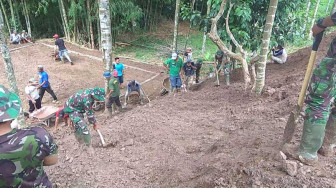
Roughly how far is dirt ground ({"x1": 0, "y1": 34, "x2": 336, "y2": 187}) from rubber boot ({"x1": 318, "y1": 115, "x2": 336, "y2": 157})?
64 mm

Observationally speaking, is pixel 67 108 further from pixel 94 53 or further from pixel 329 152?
pixel 94 53

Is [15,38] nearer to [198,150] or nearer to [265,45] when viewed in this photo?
[265,45]

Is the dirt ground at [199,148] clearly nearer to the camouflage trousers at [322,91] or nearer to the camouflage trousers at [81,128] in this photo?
the camouflage trousers at [81,128]

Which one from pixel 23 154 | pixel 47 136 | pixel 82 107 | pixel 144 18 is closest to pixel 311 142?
pixel 47 136

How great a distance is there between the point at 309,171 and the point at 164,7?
1967 centimetres

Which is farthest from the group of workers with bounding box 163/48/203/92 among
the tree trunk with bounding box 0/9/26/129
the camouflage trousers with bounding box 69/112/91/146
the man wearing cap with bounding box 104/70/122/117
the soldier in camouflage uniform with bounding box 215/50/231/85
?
the tree trunk with bounding box 0/9/26/129

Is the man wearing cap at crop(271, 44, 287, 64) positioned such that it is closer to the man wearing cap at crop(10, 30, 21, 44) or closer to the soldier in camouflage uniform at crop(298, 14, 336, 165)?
the soldier in camouflage uniform at crop(298, 14, 336, 165)

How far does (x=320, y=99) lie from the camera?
8.10 ft

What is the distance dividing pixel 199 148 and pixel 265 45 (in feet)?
8.82

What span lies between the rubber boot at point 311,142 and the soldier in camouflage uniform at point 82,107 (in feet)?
11.0

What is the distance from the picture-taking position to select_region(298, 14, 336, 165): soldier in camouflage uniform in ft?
7.95

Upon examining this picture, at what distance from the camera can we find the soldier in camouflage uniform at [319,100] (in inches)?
95.4

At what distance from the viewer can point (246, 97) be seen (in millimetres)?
6180

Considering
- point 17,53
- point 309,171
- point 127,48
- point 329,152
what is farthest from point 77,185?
point 127,48
